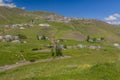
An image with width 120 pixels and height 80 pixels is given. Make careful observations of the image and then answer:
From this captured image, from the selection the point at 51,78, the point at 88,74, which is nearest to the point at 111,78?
the point at 88,74

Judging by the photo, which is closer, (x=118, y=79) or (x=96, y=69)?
(x=118, y=79)

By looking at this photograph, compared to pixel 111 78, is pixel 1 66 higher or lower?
lower

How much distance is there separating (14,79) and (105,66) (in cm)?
1562

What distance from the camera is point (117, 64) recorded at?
41875 mm

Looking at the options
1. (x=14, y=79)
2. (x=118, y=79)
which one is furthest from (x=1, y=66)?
(x=118, y=79)

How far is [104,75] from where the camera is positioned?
3609 centimetres

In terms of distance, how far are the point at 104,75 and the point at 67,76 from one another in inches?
217

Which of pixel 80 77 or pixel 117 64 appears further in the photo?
pixel 117 64

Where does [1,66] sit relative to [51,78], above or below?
below

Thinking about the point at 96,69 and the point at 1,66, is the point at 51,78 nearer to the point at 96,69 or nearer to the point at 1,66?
the point at 96,69

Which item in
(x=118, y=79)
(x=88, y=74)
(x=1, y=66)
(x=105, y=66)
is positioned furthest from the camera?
(x=1, y=66)

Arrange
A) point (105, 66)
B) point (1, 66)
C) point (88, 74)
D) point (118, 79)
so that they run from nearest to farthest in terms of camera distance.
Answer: point (118, 79) → point (88, 74) → point (105, 66) → point (1, 66)

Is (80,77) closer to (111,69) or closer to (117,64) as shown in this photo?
(111,69)

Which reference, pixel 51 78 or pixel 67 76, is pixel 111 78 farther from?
pixel 51 78
